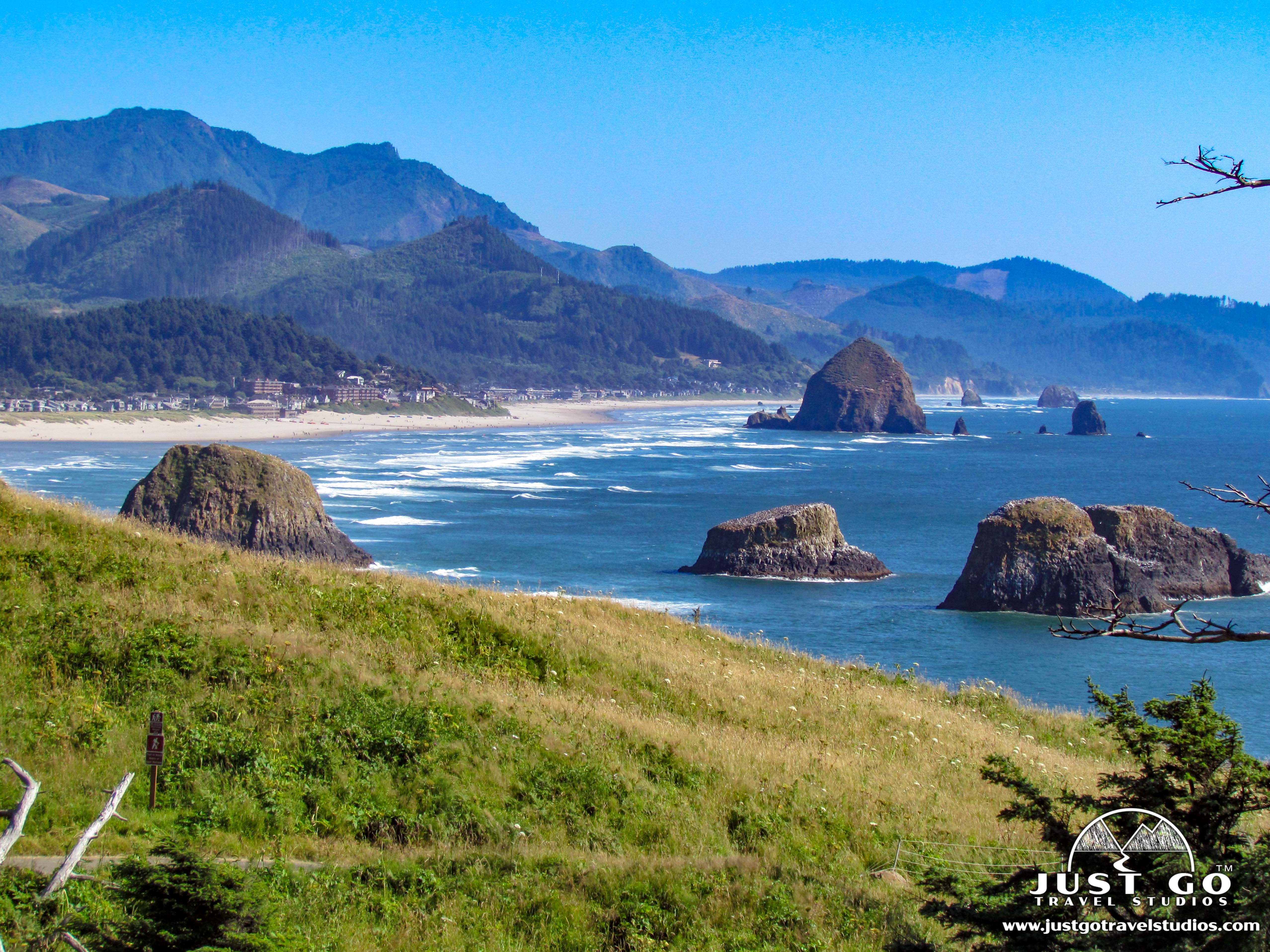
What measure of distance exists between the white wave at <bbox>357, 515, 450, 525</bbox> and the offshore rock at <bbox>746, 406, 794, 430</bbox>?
114 m

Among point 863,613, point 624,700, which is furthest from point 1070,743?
point 863,613

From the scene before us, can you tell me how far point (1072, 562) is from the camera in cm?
3791

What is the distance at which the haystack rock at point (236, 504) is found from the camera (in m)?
36.9

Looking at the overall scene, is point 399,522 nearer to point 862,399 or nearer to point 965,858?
point 965,858

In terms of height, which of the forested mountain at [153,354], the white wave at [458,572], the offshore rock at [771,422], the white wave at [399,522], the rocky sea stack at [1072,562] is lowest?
the white wave at [458,572]

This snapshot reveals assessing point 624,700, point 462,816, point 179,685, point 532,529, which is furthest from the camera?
point 532,529

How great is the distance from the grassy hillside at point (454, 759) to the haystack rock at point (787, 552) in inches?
1087

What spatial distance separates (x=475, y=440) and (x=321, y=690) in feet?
391

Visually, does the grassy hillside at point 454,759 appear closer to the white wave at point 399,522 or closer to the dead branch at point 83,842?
the dead branch at point 83,842

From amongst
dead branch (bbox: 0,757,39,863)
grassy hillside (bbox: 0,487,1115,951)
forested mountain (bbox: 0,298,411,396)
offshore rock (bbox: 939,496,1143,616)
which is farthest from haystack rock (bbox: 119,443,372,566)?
forested mountain (bbox: 0,298,411,396)

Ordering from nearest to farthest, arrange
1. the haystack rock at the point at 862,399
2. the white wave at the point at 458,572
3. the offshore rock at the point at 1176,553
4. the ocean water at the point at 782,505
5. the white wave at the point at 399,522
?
1. the ocean water at the point at 782,505
2. the white wave at the point at 458,572
3. the offshore rock at the point at 1176,553
4. the white wave at the point at 399,522
5. the haystack rock at the point at 862,399

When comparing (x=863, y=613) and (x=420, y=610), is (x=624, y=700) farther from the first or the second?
(x=863, y=613)

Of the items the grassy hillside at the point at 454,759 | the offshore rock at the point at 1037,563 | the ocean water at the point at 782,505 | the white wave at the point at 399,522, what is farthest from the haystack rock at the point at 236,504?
the offshore rock at the point at 1037,563

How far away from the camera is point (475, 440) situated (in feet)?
424
